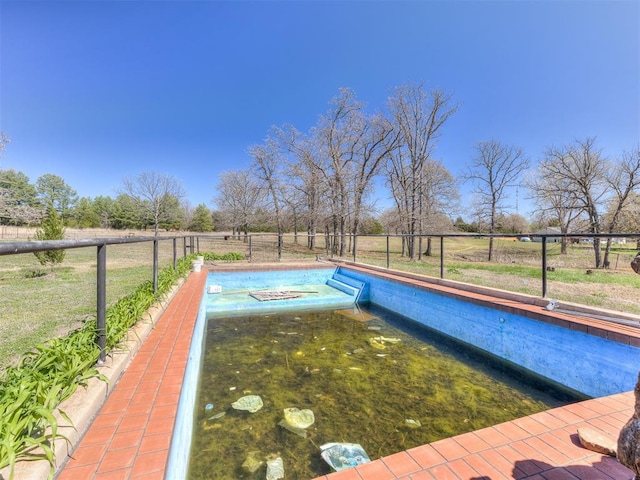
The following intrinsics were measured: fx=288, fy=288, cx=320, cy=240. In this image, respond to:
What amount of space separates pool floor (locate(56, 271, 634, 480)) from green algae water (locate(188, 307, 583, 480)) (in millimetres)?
611

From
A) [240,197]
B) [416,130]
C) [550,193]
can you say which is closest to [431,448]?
[416,130]

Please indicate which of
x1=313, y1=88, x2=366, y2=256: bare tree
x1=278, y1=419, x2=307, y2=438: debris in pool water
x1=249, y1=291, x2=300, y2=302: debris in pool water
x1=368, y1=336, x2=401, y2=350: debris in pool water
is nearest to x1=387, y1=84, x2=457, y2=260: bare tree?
x1=313, y1=88, x2=366, y2=256: bare tree

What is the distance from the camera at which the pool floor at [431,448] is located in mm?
1248

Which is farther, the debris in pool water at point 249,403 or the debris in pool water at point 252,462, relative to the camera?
the debris in pool water at point 249,403

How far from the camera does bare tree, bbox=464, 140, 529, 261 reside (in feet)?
57.4

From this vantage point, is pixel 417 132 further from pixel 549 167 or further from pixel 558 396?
pixel 558 396

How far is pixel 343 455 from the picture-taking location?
1999 millimetres

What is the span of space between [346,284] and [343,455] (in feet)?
18.4

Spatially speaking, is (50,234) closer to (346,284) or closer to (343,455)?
(346,284)

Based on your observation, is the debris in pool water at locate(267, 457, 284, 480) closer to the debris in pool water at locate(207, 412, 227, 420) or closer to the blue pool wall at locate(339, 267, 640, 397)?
the debris in pool water at locate(207, 412, 227, 420)

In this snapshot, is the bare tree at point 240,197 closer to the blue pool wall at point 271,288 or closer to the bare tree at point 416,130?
the bare tree at point 416,130

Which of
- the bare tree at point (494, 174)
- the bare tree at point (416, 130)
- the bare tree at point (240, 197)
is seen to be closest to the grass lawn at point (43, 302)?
the bare tree at point (416, 130)

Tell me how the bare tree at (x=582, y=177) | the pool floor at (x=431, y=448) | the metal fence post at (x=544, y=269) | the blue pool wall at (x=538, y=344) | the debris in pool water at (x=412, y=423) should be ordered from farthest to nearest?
the bare tree at (x=582, y=177), the metal fence post at (x=544, y=269), the blue pool wall at (x=538, y=344), the debris in pool water at (x=412, y=423), the pool floor at (x=431, y=448)

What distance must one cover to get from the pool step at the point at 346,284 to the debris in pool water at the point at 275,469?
15.8 ft
